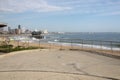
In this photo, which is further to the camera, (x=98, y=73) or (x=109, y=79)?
(x=98, y=73)

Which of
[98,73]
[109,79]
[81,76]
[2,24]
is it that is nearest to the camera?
[109,79]

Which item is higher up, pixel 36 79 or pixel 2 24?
pixel 2 24

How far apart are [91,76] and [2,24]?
15330 millimetres

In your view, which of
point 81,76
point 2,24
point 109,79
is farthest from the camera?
point 2,24

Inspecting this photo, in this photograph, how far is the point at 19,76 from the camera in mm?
10164

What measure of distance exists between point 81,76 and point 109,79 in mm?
1276

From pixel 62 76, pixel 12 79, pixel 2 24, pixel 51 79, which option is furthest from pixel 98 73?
pixel 2 24

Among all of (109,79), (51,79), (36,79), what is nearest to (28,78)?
(36,79)

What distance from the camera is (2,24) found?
22.9 metres

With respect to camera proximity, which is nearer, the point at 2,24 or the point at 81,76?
the point at 81,76

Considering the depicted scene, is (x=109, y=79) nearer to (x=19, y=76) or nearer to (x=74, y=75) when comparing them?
(x=74, y=75)

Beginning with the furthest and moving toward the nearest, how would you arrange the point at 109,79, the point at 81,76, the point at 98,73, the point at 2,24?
the point at 2,24, the point at 98,73, the point at 81,76, the point at 109,79

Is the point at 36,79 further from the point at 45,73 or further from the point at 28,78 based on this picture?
the point at 45,73

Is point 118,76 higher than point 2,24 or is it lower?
lower
